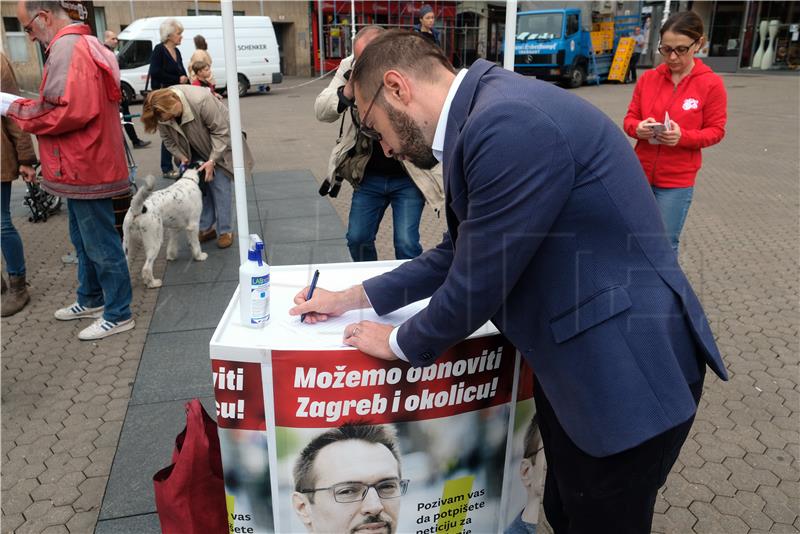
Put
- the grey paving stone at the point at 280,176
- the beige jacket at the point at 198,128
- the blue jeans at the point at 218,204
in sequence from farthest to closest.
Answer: the grey paving stone at the point at 280,176
the blue jeans at the point at 218,204
the beige jacket at the point at 198,128

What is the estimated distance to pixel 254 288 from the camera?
193cm

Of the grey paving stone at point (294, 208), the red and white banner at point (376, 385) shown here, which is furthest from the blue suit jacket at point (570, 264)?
the grey paving stone at point (294, 208)

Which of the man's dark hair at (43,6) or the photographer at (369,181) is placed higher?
the man's dark hair at (43,6)

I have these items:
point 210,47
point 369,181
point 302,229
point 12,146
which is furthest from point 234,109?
point 210,47

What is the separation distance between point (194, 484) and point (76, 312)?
2.99m

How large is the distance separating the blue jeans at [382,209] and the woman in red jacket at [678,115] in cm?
148

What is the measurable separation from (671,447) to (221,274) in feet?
14.7

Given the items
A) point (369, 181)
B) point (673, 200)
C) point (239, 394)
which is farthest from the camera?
point (673, 200)

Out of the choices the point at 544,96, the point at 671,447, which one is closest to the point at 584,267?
the point at 544,96

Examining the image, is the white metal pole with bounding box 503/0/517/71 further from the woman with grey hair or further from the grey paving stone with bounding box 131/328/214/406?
the woman with grey hair

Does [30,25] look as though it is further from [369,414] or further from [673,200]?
[673,200]

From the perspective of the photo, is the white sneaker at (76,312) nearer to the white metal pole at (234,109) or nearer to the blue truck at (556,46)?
the white metal pole at (234,109)

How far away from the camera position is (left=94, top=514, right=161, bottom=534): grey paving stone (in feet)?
8.13

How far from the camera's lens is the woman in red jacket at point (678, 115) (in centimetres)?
371
